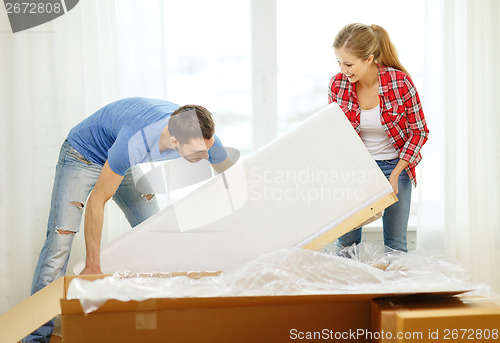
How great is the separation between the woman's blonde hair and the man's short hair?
0.59 m

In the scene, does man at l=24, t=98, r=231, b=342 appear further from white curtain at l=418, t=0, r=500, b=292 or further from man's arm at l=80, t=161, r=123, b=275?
white curtain at l=418, t=0, r=500, b=292

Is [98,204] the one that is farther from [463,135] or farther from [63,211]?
[463,135]

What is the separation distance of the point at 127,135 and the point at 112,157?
9cm

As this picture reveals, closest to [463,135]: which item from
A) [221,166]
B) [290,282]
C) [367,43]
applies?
[367,43]

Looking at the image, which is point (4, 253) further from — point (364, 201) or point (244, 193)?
point (364, 201)

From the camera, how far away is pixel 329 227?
1562mm

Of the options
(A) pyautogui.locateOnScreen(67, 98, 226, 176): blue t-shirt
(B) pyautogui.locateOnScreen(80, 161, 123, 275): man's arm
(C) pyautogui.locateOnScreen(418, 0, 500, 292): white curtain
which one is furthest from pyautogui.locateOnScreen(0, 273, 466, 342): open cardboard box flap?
(C) pyautogui.locateOnScreen(418, 0, 500, 292): white curtain

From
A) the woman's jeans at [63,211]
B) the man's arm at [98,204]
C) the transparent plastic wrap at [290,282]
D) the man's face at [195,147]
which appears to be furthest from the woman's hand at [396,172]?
the woman's jeans at [63,211]

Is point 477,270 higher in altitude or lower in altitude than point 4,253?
lower

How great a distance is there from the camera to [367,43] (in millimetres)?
1831

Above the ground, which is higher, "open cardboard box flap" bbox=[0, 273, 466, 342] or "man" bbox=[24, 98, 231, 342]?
"man" bbox=[24, 98, 231, 342]

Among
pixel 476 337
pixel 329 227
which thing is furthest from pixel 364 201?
pixel 476 337

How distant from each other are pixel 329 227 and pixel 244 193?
0.28m

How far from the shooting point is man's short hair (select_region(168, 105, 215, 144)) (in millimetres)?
1593
